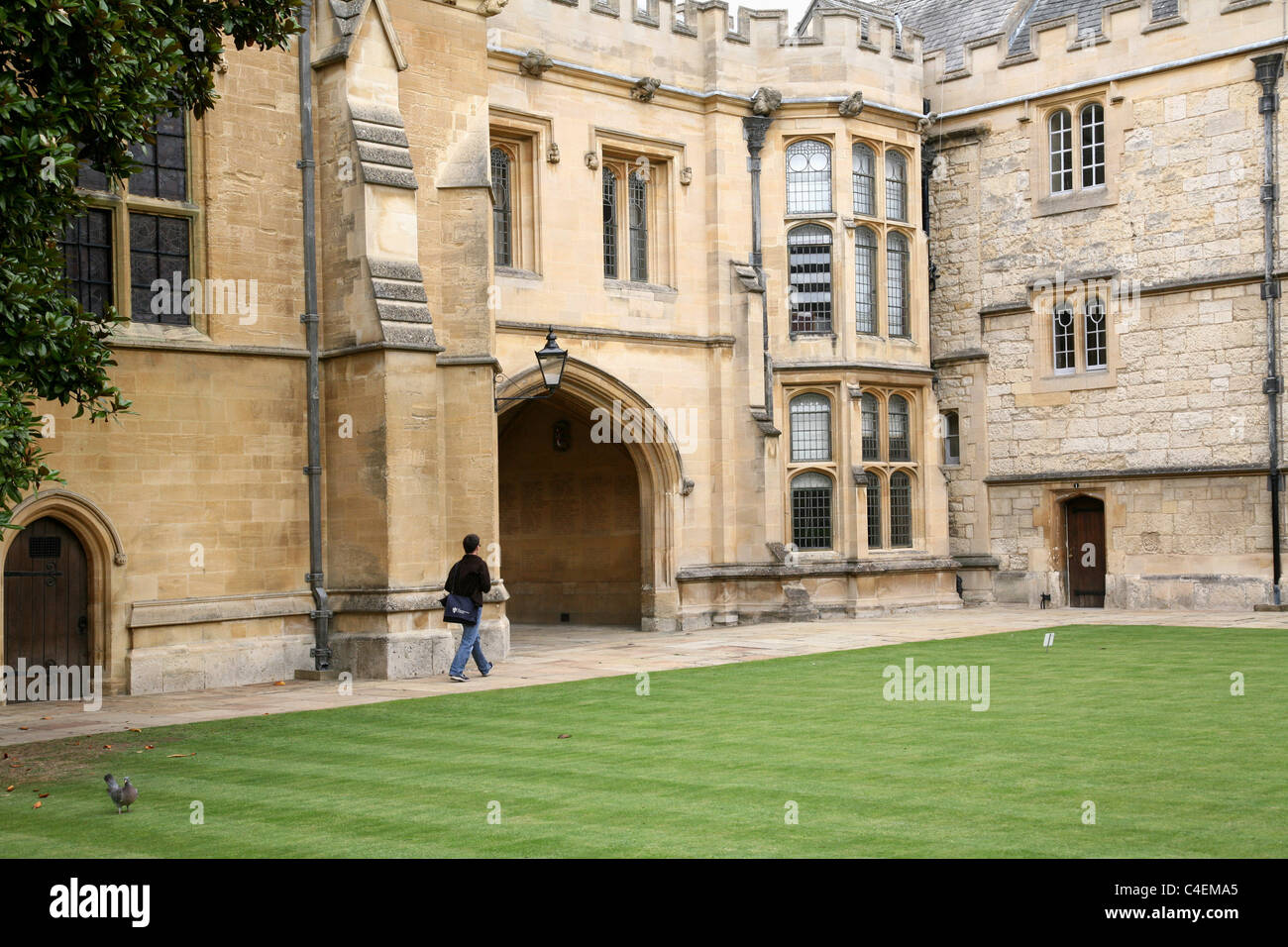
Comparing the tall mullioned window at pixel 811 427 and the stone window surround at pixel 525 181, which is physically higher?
the stone window surround at pixel 525 181

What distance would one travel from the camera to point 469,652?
16234 millimetres

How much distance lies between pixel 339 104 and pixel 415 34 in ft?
5.76

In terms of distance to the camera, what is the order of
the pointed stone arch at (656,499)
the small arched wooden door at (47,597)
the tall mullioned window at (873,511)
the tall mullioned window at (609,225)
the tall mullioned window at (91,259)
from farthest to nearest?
the tall mullioned window at (873,511), the tall mullioned window at (609,225), the pointed stone arch at (656,499), the tall mullioned window at (91,259), the small arched wooden door at (47,597)

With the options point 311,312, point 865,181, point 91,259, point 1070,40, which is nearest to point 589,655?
point 311,312

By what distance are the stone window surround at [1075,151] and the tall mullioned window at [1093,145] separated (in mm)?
77

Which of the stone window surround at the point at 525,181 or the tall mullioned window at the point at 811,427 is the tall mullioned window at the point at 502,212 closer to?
the stone window surround at the point at 525,181

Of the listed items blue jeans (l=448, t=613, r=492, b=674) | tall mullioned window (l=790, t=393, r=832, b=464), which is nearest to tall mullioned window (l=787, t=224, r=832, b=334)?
tall mullioned window (l=790, t=393, r=832, b=464)

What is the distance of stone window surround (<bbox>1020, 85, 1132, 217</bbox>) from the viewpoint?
2614cm

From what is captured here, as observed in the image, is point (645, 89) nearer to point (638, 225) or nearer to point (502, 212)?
point (638, 225)

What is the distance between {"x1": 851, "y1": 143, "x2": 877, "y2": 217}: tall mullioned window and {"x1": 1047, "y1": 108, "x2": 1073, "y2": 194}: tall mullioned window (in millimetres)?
3568

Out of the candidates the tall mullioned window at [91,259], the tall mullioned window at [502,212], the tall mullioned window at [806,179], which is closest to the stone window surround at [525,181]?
the tall mullioned window at [502,212]

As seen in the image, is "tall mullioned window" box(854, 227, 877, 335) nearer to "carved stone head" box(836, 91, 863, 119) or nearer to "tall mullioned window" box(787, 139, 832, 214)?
"tall mullioned window" box(787, 139, 832, 214)

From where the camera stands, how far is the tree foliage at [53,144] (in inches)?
381

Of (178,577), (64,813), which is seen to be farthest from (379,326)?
(64,813)
